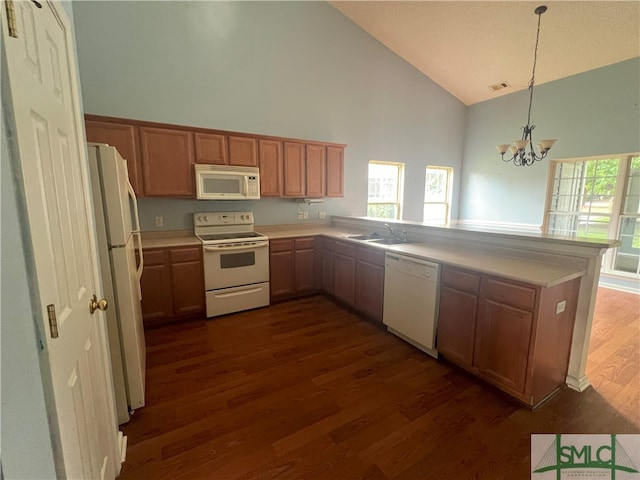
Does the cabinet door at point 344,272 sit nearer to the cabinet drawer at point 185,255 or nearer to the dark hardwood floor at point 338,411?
the dark hardwood floor at point 338,411

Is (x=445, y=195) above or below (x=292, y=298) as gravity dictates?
above

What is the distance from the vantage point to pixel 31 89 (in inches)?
29.7

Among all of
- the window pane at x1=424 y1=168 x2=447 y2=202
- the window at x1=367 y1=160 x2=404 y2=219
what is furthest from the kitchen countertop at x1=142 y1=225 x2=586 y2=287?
Result: the window pane at x1=424 y1=168 x2=447 y2=202

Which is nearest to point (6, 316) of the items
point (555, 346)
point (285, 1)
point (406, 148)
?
point (555, 346)

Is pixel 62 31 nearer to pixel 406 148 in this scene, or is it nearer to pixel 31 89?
pixel 31 89

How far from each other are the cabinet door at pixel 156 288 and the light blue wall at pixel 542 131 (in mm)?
6094

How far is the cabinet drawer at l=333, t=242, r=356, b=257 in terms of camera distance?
11.4ft

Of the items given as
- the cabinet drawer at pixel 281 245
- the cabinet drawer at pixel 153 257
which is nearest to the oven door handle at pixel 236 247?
the cabinet drawer at pixel 281 245

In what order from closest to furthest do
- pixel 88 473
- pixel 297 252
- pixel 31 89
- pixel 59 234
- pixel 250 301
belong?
pixel 31 89
pixel 59 234
pixel 88 473
pixel 250 301
pixel 297 252

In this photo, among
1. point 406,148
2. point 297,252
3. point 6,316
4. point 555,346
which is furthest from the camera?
point 406,148

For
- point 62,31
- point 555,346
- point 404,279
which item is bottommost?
point 555,346

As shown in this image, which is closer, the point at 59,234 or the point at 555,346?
the point at 59,234

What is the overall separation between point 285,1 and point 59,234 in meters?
4.52

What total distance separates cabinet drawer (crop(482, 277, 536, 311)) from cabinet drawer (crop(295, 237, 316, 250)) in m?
2.30
